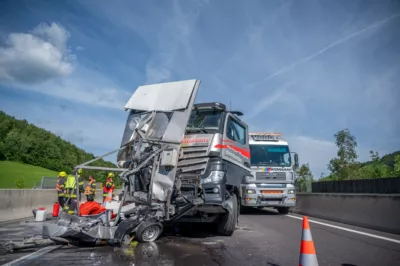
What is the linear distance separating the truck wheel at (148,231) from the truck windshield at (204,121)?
2.30 metres

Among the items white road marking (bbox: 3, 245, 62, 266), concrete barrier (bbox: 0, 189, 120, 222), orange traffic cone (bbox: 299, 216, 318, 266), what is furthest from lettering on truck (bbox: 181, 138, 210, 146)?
concrete barrier (bbox: 0, 189, 120, 222)

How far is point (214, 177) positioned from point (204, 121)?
1569mm

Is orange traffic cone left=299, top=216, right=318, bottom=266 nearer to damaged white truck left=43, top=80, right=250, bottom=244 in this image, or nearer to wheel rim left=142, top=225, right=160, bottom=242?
damaged white truck left=43, top=80, right=250, bottom=244

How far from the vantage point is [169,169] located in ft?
20.2

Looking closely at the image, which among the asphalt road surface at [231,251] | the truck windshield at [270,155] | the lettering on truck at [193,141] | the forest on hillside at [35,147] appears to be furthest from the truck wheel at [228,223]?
the forest on hillside at [35,147]

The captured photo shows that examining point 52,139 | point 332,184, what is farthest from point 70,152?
point 332,184

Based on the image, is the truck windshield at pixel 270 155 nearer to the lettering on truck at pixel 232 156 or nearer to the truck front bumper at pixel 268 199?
the truck front bumper at pixel 268 199

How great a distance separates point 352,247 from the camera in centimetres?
593

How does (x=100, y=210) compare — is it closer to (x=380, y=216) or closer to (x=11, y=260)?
(x=11, y=260)

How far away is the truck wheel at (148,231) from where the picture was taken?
5.85m

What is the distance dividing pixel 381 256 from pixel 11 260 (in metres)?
5.94

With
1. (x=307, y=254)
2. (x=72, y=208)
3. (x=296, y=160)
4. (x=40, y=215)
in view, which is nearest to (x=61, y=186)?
(x=40, y=215)

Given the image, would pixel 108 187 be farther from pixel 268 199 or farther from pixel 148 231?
pixel 148 231

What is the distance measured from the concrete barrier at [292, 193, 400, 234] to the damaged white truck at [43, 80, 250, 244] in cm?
397
